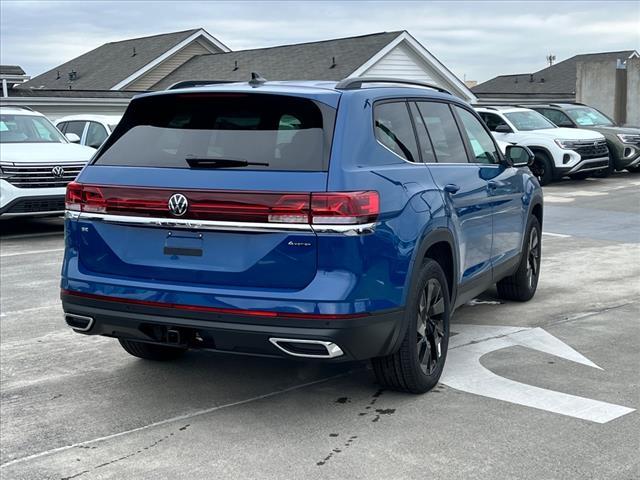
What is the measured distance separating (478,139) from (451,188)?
116 cm

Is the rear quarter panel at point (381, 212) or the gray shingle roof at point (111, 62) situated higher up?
the gray shingle roof at point (111, 62)

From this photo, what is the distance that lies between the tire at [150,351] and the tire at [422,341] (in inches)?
62.9

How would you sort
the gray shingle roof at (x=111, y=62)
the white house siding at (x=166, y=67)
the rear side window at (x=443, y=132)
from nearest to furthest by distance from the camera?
the rear side window at (x=443, y=132) → the white house siding at (x=166, y=67) → the gray shingle roof at (x=111, y=62)

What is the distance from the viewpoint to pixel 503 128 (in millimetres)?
21094

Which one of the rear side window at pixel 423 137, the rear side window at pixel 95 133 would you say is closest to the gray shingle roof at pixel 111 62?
the rear side window at pixel 95 133

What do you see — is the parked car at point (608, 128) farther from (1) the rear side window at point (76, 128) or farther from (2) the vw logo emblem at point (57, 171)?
(2) the vw logo emblem at point (57, 171)

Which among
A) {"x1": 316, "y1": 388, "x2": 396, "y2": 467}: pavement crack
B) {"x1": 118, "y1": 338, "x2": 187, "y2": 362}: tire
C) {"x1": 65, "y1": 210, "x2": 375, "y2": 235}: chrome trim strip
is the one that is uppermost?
{"x1": 65, "y1": 210, "x2": 375, "y2": 235}: chrome trim strip

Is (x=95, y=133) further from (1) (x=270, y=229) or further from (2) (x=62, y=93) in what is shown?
(1) (x=270, y=229)

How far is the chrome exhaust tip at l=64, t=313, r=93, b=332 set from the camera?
494 cm

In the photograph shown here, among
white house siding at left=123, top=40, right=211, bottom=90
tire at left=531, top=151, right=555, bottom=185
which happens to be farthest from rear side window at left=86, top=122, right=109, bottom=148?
white house siding at left=123, top=40, right=211, bottom=90

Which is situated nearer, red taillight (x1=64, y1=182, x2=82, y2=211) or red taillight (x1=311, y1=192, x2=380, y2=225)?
red taillight (x1=311, y1=192, x2=380, y2=225)

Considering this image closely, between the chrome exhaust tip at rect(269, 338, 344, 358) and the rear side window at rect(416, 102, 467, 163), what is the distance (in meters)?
1.77

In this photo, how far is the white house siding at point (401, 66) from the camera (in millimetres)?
31672

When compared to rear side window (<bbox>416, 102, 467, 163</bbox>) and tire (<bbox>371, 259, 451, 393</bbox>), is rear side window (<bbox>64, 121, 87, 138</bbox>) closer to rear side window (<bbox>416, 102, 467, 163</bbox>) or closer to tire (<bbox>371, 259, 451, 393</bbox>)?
rear side window (<bbox>416, 102, 467, 163</bbox>)
